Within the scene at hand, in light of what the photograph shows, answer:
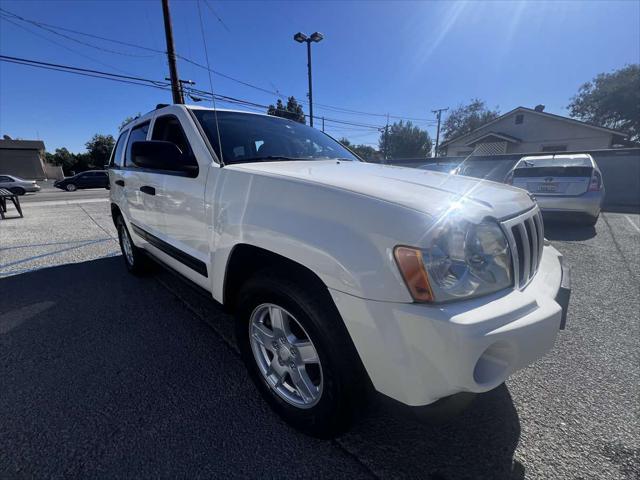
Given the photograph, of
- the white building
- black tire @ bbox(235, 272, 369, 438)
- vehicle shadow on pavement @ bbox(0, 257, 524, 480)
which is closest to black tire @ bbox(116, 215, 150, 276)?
vehicle shadow on pavement @ bbox(0, 257, 524, 480)

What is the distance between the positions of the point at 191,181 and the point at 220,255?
2.04ft

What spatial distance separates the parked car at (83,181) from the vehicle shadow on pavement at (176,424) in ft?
91.3

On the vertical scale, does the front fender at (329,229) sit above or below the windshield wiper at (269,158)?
below

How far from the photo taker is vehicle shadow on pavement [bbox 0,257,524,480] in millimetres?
1490

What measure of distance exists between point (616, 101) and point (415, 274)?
52.1 metres

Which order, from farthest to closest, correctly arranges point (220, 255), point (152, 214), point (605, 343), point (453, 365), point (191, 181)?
1. point (152, 214)
2. point (605, 343)
3. point (191, 181)
4. point (220, 255)
5. point (453, 365)

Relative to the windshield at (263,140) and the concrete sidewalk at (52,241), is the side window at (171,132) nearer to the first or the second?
the windshield at (263,140)

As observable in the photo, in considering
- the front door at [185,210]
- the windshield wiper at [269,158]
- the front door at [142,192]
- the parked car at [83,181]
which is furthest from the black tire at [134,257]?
the parked car at [83,181]

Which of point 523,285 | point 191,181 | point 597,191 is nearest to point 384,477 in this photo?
point 523,285

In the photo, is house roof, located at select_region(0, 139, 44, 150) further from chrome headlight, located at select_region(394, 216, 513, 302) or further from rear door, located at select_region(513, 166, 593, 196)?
chrome headlight, located at select_region(394, 216, 513, 302)

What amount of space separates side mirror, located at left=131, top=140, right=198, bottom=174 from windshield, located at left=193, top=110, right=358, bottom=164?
0.25m

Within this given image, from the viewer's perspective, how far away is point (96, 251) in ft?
17.9

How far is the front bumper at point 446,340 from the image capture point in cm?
108

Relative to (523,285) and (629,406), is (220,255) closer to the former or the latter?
(523,285)
